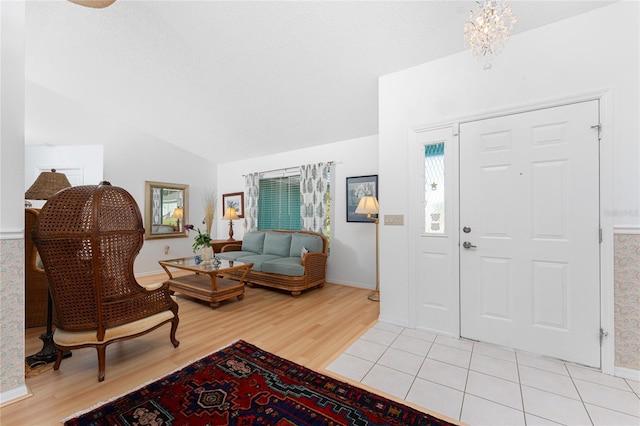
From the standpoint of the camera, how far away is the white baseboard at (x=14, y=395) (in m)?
1.68

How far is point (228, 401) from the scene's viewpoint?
1699 mm

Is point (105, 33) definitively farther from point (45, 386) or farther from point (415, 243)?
point (415, 243)

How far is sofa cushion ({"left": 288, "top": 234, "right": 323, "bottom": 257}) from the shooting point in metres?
4.55

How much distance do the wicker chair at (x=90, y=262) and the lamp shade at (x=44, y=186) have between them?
1.29m

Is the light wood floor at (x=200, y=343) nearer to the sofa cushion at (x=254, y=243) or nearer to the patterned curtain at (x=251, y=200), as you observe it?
the sofa cushion at (x=254, y=243)

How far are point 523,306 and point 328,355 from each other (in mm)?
1774

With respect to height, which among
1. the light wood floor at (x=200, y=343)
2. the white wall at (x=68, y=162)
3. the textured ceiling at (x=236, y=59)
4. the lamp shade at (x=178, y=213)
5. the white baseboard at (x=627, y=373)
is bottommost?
the light wood floor at (x=200, y=343)

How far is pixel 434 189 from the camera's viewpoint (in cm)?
272

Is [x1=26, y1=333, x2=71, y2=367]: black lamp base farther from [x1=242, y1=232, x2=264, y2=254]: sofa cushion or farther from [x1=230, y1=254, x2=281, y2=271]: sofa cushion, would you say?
[x1=242, y1=232, x2=264, y2=254]: sofa cushion

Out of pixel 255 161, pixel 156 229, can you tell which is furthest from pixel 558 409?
pixel 156 229

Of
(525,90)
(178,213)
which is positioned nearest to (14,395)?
(525,90)

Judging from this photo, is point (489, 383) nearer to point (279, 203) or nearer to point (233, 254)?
point (233, 254)

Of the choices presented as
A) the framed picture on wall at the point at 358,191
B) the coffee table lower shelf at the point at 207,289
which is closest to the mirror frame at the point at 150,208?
the coffee table lower shelf at the point at 207,289

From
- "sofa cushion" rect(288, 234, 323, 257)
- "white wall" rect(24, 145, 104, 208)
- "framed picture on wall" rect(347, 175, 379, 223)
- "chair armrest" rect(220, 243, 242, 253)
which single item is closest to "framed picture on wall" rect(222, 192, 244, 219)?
"chair armrest" rect(220, 243, 242, 253)
